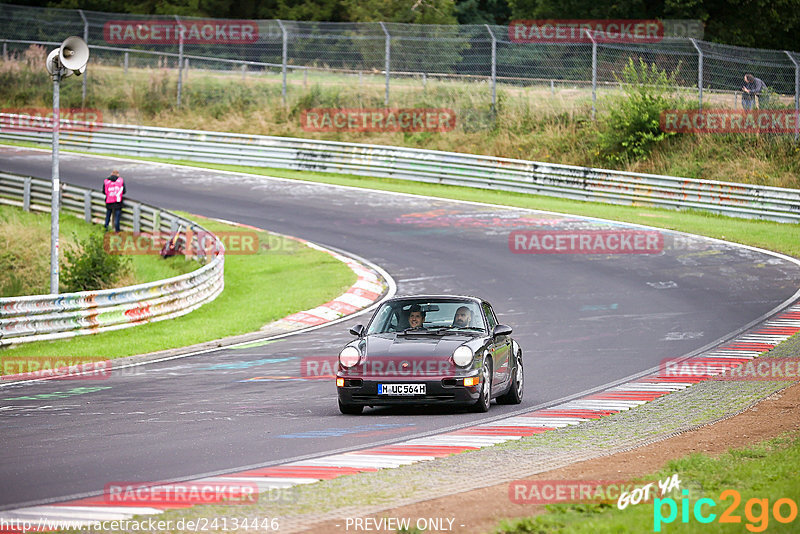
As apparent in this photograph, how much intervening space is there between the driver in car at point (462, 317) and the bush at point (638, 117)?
79.4 ft

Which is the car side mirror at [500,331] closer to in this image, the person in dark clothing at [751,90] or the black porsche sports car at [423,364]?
the black porsche sports car at [423,364]

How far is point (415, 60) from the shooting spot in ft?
126

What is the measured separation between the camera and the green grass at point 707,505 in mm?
6145

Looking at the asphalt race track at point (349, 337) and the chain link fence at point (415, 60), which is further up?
the chain link fence at point (415, 60)

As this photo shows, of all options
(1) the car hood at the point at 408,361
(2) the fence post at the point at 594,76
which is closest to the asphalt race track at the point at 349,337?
(1) the car hood at the point at 408,361

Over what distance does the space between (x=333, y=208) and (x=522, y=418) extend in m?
20.8

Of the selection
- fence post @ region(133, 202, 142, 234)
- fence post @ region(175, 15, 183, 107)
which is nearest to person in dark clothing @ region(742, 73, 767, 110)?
fence post @ region(133, 202, 142, 234)

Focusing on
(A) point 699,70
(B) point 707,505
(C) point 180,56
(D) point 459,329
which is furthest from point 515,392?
(C) point 180,56

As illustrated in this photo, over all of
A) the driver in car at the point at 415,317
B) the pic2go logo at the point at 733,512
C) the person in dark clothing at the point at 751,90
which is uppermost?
the person in dark clothing at the point at 751,90

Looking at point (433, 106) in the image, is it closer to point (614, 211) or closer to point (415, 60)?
point (415, 60)

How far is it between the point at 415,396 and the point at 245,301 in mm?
11489

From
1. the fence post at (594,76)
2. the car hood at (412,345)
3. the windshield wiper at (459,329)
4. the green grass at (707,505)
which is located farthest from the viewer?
the fence post at (594,76)

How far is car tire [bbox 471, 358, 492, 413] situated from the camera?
1170 centimetres

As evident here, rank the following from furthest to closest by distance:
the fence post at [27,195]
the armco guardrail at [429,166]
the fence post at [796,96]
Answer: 1. the fence post at [27,195]
2. the fence post at [796,96]
3. the armco guardrail at [429,166]
